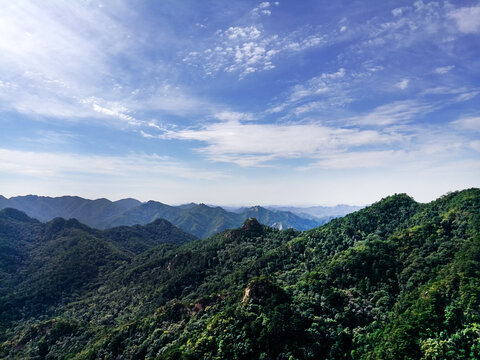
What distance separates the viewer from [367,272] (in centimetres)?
8556

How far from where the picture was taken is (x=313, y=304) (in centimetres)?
Result: 7631

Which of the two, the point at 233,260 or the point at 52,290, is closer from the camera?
the point at 233,260

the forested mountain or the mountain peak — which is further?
the mountain peak

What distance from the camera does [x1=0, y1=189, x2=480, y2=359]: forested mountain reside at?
57281mm

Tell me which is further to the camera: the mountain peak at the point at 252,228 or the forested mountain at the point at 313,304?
the mountain peak at the point at 252,228

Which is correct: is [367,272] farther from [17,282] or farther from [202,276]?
[17,282]

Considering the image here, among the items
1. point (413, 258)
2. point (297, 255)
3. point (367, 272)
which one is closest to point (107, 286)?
point (297, 255)

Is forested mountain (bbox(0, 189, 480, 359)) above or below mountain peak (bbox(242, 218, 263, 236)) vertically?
below

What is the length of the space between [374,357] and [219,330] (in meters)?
35.6

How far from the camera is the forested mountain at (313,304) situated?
5728 cm

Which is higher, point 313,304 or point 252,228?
point 252,228

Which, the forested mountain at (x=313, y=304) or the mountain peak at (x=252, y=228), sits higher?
the mountain peak at (x=252, y=228)

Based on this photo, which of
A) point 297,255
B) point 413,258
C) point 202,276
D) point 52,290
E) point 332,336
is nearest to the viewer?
point 332,336

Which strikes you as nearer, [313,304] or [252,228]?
[313,304]
